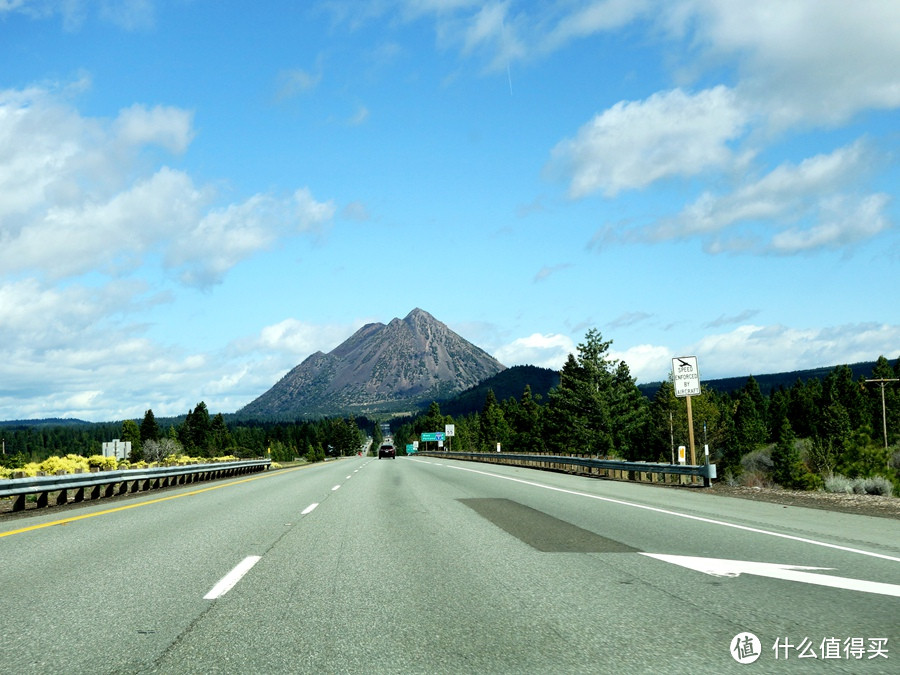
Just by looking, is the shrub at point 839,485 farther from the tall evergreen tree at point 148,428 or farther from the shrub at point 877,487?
the tall evergreen tree at point 148,428

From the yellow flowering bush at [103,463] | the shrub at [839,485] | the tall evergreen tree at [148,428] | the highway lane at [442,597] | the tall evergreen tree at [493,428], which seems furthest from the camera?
the tall evergreen tree at [493,428]

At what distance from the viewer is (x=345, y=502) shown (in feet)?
55.9

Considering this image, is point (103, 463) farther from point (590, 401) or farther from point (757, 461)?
point (757, 461)

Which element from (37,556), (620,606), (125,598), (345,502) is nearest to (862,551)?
(620,606)

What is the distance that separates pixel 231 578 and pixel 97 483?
13.7 metres

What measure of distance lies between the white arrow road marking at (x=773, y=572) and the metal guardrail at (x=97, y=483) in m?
13.2

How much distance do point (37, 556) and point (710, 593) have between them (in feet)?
25.0

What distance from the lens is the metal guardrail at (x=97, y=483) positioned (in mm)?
15656

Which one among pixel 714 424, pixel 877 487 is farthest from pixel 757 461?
pixel 877 487

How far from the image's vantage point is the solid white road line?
6504 millimetres

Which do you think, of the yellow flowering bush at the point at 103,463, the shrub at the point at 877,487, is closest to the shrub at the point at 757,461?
the shrub at the point at 877,487

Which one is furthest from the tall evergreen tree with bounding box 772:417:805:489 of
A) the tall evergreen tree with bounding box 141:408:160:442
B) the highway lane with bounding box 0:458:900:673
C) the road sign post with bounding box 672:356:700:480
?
the tall evergreen tree with bounding box 141:408:160:442

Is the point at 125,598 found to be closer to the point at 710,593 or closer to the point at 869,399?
the point at 710,593

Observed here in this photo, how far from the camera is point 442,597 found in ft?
20.8
